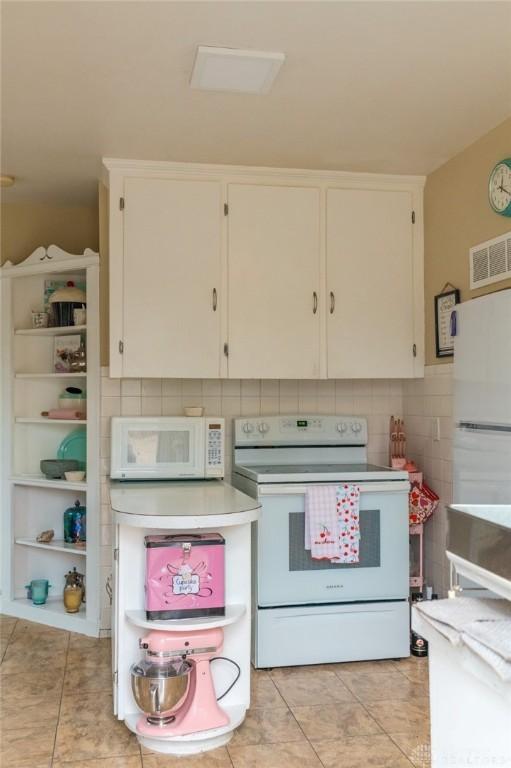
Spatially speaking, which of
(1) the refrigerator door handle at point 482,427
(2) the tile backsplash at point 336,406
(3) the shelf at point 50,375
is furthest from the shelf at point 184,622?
(3) the shelf at point 50,375

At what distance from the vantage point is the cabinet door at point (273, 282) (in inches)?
139

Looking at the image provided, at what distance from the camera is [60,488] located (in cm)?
395

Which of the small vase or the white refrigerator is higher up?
the white refrigerator

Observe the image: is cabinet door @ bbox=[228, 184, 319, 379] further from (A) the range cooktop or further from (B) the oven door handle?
(B) the oven door handle

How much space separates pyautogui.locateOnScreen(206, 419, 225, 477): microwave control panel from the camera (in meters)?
3.61

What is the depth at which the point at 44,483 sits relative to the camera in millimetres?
3906

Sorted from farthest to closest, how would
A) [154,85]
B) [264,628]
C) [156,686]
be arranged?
[264,628]
[154,85]
[156,686]

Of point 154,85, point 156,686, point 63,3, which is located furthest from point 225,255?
point 156,686

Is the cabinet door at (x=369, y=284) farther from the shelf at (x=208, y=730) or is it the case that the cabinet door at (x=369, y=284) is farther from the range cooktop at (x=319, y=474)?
the shelf at (x=208, y=730)

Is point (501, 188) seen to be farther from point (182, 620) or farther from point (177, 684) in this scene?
A: point (177, 684)

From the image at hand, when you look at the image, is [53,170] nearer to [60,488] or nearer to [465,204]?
[60,488]

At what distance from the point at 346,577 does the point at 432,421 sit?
0.92m

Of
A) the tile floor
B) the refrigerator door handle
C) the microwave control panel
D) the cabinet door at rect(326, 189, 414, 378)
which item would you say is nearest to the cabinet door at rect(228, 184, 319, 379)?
the cabinet door at rect(326, 189, 414, 378)

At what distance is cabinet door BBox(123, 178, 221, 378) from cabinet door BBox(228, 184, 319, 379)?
0.10 m
